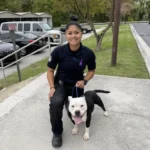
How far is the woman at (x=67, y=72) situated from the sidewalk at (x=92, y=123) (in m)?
0.30

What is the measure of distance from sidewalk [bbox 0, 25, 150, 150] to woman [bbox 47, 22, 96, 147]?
30 centimetres

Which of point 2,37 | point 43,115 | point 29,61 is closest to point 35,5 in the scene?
point 2,37

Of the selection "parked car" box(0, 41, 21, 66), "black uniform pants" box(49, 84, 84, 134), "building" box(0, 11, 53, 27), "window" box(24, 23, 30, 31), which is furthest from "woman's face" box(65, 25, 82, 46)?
"building" box(0, 11, 53, 27)

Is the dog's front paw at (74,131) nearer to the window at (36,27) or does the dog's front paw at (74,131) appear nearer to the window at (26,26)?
the window at (36,27)

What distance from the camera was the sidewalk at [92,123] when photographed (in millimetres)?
2342

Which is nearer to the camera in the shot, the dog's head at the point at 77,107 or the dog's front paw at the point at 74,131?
the dog's head at the point at 77,107

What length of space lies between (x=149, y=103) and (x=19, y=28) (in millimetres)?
12307

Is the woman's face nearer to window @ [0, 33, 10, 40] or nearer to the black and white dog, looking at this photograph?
the black and white dog

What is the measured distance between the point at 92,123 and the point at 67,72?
2.70 ft

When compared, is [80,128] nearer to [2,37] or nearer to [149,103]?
[149,103]

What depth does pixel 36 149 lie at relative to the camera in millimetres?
2262

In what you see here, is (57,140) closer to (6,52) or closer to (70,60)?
(70,60)

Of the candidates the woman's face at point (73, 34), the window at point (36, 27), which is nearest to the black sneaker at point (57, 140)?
the woman's face at point (73, 34)

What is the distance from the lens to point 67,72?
2514 mm
